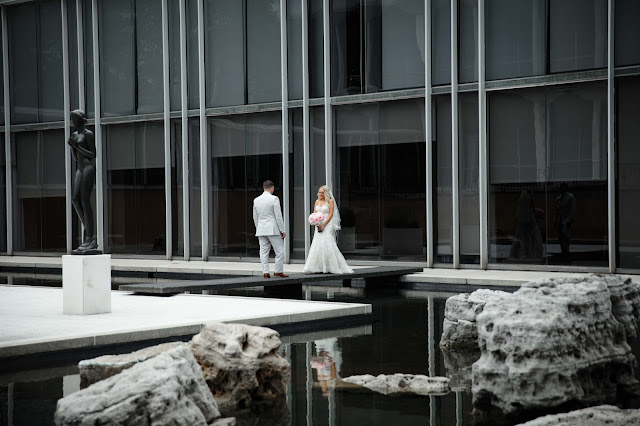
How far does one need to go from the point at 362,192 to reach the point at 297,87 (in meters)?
3.60

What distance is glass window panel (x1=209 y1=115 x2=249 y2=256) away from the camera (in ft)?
84.2

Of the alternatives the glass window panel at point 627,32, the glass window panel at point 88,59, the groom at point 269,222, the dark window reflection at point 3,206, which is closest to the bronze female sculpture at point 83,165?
the groom at point 269,222

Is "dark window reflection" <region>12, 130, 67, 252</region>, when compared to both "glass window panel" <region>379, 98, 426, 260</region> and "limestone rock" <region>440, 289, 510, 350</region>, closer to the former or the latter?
"glass window panel" <region>379, 98, 426, 260</region>

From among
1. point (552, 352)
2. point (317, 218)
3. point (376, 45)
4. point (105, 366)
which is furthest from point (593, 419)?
point (376, 45)

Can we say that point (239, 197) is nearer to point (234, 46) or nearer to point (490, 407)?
point (234, 46)

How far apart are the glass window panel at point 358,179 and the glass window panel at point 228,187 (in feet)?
10.7

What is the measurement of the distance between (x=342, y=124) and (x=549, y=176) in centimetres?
600

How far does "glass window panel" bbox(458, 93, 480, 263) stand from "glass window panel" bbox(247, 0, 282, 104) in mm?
5761

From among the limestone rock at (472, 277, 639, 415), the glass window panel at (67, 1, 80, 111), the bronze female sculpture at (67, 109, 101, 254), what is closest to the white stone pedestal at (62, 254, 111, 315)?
the bronze female sculpture at (67, 109, 101, 254)

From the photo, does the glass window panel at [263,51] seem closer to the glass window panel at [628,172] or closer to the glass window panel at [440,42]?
the glass window panel at [440,42]

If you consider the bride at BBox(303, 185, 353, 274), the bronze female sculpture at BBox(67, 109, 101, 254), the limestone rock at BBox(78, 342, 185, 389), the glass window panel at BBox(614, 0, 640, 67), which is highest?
the glass window panel at BBox(614, 0, 640, 67)

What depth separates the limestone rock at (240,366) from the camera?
7.57 m

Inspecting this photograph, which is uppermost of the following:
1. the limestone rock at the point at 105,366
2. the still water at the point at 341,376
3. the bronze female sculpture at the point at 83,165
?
the bronze female sculpture at the point at 83,165

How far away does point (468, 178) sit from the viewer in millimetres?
21672
